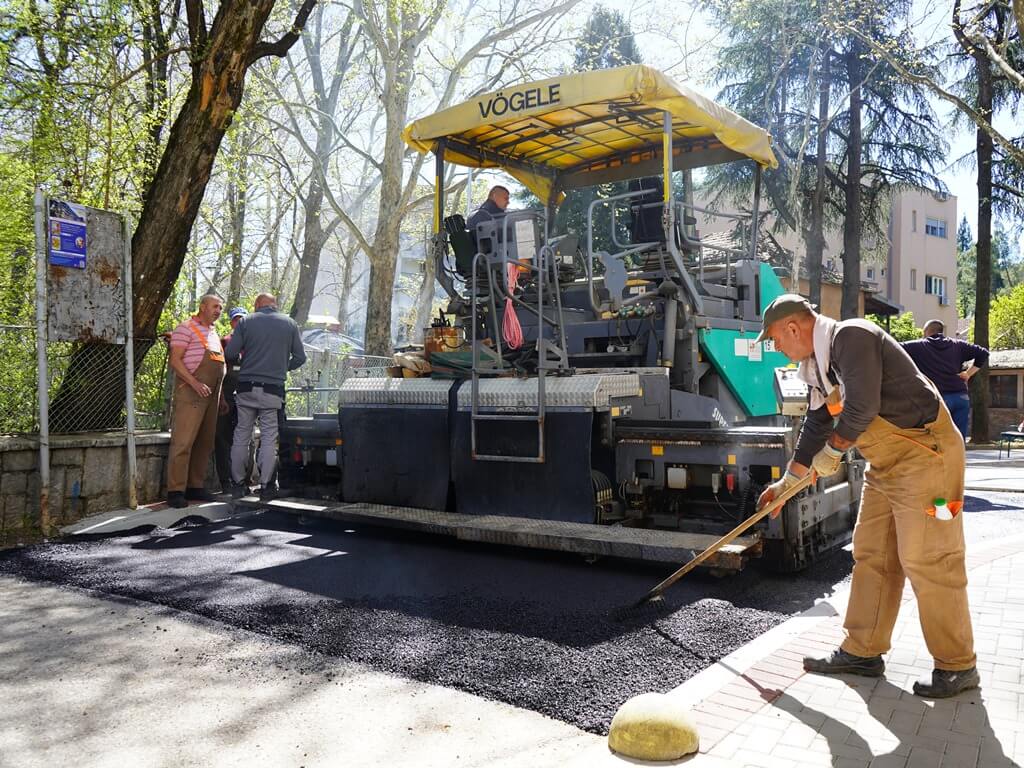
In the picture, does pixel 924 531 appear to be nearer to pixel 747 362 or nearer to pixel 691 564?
pixel 691 564

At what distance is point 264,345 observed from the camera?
7.93 meters

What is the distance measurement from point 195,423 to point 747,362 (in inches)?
198

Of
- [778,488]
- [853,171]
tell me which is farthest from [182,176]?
[853,171]

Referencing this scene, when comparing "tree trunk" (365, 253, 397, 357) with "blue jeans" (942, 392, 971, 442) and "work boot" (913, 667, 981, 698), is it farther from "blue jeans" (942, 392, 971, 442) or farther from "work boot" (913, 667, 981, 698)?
"work boot" (913, 667, 981, 698)

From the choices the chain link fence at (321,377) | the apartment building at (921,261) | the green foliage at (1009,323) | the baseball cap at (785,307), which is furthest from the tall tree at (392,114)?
the apartment building at (921,261)

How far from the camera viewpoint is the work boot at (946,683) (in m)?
3.47

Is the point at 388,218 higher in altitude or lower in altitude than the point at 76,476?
higher

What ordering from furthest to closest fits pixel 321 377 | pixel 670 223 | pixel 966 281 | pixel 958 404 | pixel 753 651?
pixel 966 281 < pixel 321 377 < pixel 958 404 < pixel 670 223 < pixel 753 651

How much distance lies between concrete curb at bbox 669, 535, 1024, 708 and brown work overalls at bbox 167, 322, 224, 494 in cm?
555

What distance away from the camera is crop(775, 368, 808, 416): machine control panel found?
546 cm

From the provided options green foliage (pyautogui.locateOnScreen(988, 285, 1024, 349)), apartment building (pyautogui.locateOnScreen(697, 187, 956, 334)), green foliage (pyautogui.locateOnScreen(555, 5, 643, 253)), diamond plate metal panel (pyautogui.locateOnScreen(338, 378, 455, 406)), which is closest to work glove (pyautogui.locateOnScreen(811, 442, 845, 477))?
diamond plate metal panel (pyautogui.locateOnScreen(338, 378, 455, 406))

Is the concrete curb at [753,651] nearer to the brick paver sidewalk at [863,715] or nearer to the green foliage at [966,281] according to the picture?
the brick paver sidewalk at [863,715]

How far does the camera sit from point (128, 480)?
7.80m

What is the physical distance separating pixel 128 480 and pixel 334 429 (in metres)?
2.01
